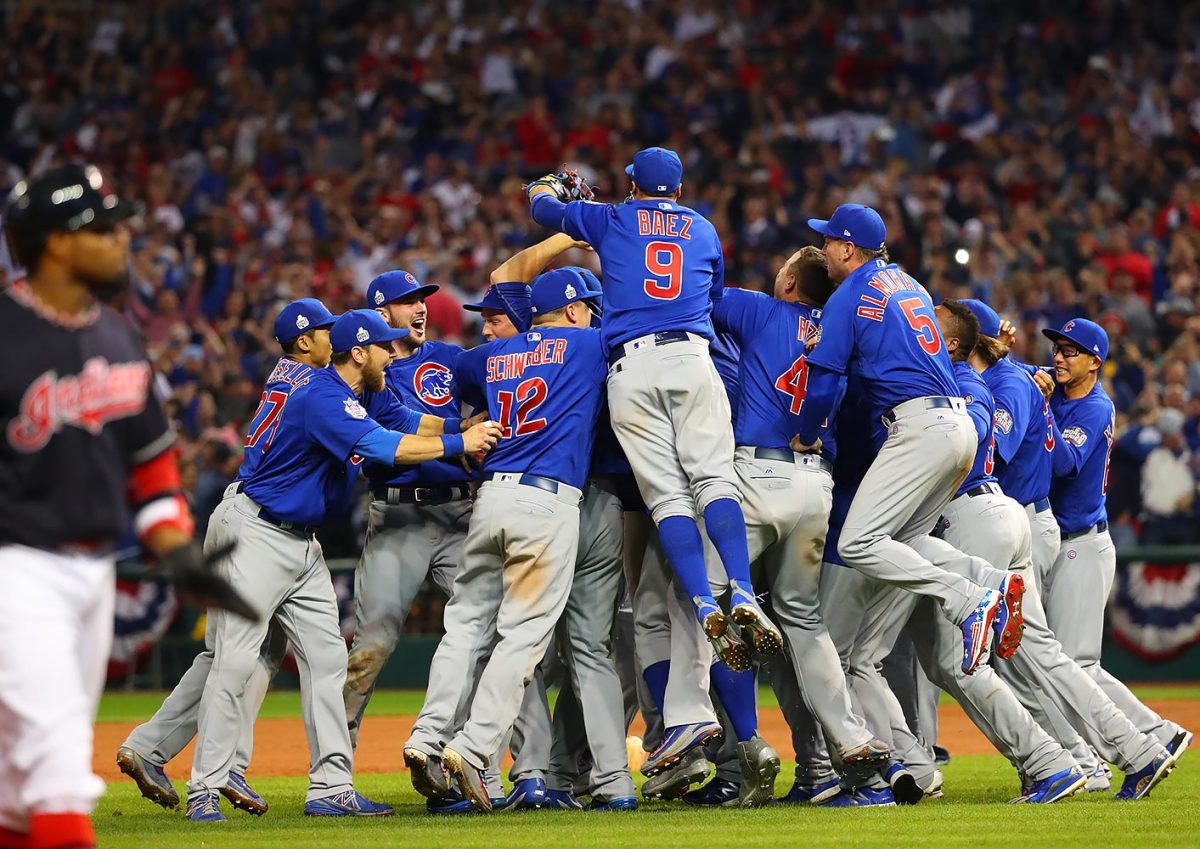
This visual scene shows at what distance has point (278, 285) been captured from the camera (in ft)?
58.6

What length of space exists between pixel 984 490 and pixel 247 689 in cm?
384

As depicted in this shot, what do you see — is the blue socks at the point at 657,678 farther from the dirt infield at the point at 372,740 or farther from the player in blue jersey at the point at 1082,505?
the dirt infield at the point at 372,740

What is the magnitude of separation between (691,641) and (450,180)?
13.3 m

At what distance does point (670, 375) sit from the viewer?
7414 millimetres

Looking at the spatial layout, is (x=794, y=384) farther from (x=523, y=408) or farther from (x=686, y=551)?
(x=523, y=408)

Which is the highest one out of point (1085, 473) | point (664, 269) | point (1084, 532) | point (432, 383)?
point (664, 269)

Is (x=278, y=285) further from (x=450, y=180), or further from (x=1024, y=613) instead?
(x=1024, y=613)

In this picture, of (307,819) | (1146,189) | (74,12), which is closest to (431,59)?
(74,12)

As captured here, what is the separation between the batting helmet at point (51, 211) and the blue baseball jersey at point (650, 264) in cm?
333

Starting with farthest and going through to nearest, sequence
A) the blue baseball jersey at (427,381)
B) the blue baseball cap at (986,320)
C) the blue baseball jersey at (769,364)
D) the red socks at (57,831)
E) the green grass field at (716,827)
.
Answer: the blue baseball jersey at (427,381) < the blue baseball cap at (986,320) < the blue baseball jersey at (769,364) < the green grass field at (716,827) < the red socks at (57,831)

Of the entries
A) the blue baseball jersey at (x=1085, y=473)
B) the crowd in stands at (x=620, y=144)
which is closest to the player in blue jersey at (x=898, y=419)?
the blue baseball jersey at (x=1085, y=473)

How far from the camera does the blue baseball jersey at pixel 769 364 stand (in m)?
7.66

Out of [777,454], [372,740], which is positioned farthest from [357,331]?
[372,740]

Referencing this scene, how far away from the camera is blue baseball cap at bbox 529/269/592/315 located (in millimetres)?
7969
